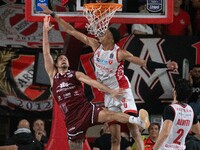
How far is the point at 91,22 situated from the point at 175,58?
378cm

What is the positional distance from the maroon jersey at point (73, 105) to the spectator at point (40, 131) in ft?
8.47

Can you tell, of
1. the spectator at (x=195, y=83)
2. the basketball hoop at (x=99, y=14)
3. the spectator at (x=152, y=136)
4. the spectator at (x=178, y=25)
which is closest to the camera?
the basketball hoop at (x=99, y=14)

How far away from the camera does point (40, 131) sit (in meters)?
16.8

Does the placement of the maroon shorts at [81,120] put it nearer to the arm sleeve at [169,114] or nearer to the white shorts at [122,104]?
the white shorts at [122,104]

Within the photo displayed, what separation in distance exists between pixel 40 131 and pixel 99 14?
10.8 feet

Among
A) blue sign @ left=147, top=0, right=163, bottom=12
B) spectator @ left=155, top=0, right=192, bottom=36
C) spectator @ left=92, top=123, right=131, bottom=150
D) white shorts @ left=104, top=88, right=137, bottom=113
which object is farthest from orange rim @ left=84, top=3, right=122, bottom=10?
spectator @ left=155, top=0, right=192, bottom=36

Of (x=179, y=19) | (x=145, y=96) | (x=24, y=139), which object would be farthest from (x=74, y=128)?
(x=179, y=19)

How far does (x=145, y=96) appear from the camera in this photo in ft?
58.2

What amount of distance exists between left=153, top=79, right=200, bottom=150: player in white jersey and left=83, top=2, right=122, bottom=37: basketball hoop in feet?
7.33

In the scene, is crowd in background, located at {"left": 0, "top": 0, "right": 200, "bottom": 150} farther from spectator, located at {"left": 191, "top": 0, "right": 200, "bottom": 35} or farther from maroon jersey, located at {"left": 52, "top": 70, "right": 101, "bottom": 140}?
maroon jersey, located at {"left": 52, "top": 70, "right": 101, "bottom": 140}

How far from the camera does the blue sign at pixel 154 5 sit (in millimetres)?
15148

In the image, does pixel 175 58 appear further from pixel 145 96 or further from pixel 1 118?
A: pixel 1 118

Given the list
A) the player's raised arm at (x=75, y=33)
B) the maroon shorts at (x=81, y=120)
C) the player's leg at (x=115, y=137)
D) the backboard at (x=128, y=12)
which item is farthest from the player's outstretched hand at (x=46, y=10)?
the player's leg at (x=115, y=137)

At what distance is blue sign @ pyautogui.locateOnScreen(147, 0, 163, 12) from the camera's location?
1515 cm
